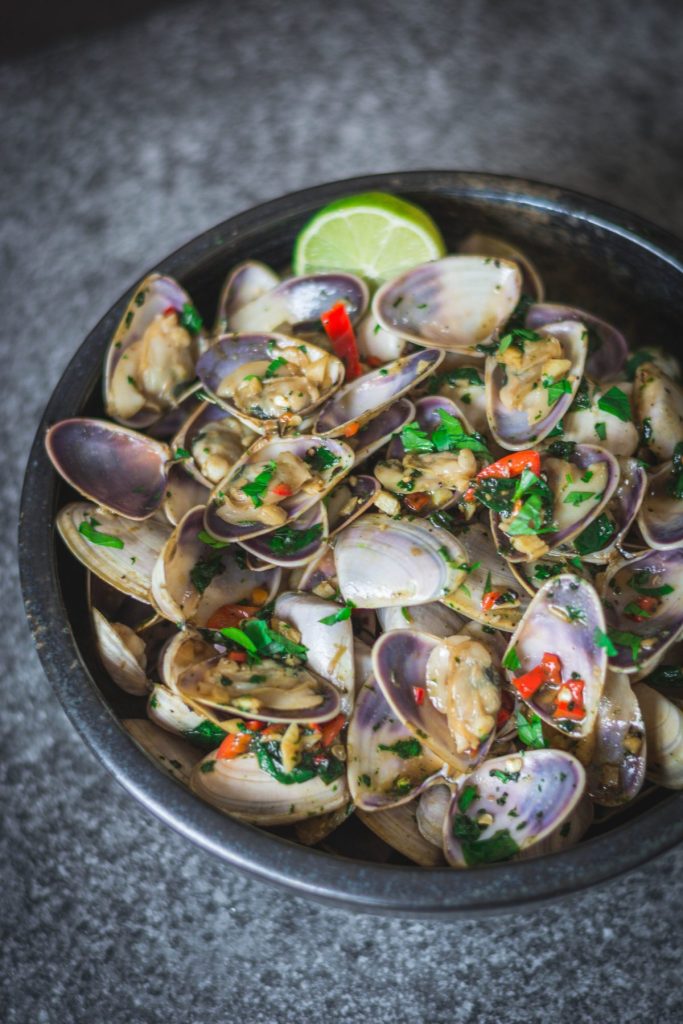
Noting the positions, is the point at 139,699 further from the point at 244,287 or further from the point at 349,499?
the point at 244,287

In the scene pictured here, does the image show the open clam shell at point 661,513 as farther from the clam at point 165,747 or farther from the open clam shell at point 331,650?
the clam at point 165,747

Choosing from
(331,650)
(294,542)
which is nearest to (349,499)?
(294,542)

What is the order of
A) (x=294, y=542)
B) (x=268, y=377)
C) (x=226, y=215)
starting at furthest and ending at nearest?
(x=226, y=215), (x=268, y=377), (x=294, y=542)

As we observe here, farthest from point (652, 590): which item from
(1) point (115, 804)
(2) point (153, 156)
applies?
(2) point (153, 156)

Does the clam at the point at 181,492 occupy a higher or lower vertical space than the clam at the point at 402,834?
higher

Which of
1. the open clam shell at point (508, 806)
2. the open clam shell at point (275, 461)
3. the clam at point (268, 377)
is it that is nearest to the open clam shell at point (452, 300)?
the clam at point (268, 377)
